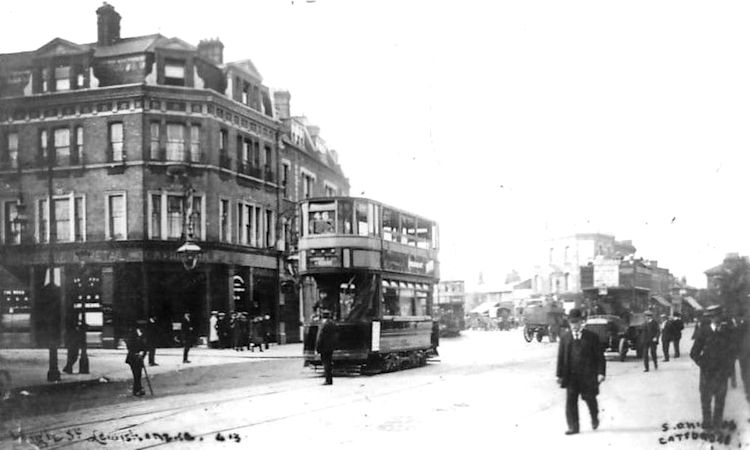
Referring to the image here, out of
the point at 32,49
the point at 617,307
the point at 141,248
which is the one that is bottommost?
the point at 617,307

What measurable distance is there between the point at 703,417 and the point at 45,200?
7699mm

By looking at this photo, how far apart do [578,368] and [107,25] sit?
21.0ft

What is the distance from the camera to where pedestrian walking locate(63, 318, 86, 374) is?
37.1ft

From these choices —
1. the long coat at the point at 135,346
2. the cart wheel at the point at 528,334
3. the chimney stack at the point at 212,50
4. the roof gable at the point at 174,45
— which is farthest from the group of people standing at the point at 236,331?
the cart wheel at the point at 528,334

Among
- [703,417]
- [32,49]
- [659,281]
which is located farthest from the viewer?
[659,281]

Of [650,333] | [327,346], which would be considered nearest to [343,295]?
[327,346]

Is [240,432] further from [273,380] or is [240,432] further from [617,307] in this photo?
[617,307]

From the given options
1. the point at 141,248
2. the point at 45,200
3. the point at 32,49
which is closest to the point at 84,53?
the point at 32,49

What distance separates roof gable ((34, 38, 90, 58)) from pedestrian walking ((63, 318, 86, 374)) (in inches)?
168

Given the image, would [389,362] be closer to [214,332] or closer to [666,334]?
[666,334]

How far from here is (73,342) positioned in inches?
462

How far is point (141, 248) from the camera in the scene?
14336mm

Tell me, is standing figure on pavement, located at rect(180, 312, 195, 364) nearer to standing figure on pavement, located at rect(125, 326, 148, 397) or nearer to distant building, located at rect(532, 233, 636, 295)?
standing figure on pavement, located at rect(125, 326, 148, 397)

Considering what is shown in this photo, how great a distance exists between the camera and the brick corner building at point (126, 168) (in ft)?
28.0
